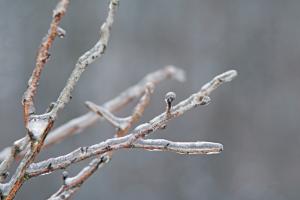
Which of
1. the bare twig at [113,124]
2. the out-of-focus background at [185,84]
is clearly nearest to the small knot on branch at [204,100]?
the bare twig at [113,124]

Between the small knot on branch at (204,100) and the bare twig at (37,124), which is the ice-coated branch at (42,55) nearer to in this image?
the bare twig at (37,124)

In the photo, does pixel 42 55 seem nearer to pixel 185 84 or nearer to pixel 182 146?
pixel 182 146

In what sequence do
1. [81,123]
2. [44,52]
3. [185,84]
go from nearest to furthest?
[44,52], [81,123], [185,84]

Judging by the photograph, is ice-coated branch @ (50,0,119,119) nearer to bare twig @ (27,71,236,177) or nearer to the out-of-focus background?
bare twig @ (27,71,236,177)

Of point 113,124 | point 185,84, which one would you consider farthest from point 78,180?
point 185,84

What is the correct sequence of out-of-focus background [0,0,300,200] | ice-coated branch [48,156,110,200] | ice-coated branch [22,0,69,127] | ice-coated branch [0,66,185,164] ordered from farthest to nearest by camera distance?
out-of-focus background [0,0,300,200], ice-coated branch [0,66,185,164], ice-coated branch [48,156,110,200], ice-coated branch [22,0,69,127]

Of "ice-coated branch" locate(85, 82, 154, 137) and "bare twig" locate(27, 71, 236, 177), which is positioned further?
"ice-coated branch" locate(85, 82, 154, 137)

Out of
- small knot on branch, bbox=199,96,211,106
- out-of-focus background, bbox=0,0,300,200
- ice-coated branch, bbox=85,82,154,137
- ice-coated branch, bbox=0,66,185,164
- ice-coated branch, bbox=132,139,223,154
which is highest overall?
out-of-focus background, bbox=0,0,300,200

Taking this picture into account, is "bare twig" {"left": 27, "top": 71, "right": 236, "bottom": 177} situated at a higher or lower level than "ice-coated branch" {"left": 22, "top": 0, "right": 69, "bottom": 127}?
lower

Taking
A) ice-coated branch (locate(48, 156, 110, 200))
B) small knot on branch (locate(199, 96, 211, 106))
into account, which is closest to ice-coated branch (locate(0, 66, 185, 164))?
ice-coated branch (locate(48, 156, 110, 200))
